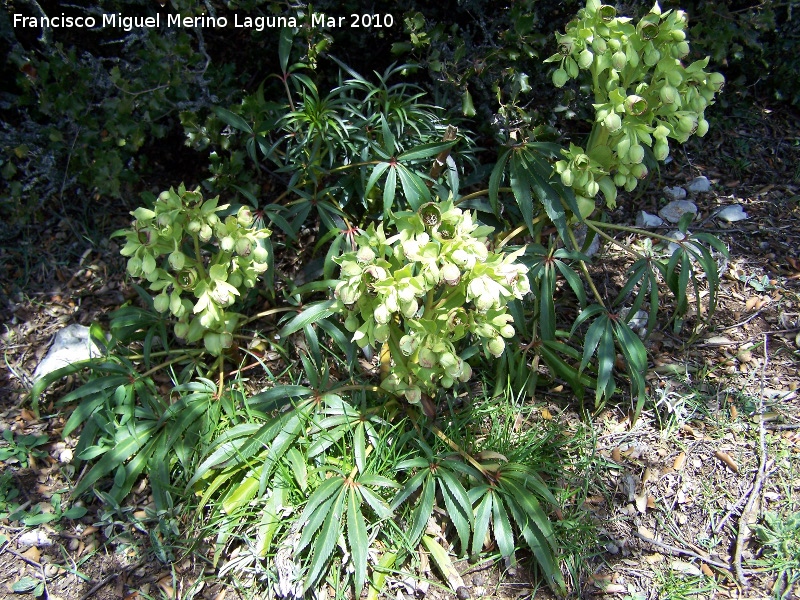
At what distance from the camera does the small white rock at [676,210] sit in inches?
115

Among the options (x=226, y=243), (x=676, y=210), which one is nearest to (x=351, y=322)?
(x=226, y=243)

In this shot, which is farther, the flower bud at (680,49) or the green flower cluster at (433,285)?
the flower bud at (680,49)

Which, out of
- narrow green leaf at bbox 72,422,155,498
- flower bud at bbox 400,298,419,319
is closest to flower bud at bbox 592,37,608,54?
flower bud at bbox 400,298,419,319

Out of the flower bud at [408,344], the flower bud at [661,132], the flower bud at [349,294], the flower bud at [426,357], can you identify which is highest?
the flower bud at [661,132]

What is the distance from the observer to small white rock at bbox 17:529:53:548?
2.08 m

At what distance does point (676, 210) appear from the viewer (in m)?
2.93

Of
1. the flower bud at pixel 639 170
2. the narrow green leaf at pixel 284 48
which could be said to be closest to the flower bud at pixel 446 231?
the flower bud at pixel 639 170

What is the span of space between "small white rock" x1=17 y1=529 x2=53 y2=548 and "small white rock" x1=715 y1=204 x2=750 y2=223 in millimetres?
2847

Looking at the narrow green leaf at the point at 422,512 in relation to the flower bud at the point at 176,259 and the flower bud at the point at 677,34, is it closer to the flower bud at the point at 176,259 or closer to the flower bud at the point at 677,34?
the flower bud at the point at 176,259

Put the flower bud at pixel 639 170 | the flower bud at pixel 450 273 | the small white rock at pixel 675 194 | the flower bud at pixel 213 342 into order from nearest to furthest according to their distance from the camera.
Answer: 1. the flower bud at pixel 450 273
2. the flower bud at pixel 639 170
3. the flower bud at pixel 213 342
4. the small white rock at pixel 675 194

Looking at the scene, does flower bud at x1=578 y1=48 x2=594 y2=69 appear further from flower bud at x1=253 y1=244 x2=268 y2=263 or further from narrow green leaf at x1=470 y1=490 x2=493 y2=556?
narrow green leaf at x1=470 y1=490 x2=493 y2=556

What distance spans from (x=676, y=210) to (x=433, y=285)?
5.56 ft

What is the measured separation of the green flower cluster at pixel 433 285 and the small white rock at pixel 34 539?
48.0 inches

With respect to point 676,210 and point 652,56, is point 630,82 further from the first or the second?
point 676,210
